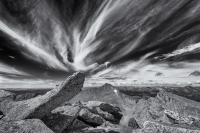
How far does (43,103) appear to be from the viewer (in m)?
5.50

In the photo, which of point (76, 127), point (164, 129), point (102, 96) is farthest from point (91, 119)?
point (102, 96)

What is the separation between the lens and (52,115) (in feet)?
20.6

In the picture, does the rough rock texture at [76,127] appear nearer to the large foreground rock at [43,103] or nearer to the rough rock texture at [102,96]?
the large foreground rock at [43,103]

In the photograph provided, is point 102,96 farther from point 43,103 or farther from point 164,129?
point 164,129

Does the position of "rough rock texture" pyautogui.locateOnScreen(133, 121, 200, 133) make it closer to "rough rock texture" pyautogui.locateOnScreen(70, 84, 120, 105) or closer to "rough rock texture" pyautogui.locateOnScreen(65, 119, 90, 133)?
"rough rock texture" pyautogui.locateOnScreen(65, 119, 90, 133)

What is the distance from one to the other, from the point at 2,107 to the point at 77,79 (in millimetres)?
4677

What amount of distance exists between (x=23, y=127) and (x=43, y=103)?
178 centimetres

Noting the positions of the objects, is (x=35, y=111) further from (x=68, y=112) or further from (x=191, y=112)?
(x=191, y=112)

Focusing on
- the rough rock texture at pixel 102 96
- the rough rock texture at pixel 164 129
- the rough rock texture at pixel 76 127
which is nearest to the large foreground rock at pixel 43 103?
the rough rock texture at pixel 76 127

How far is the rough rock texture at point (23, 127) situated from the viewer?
3539 millimetres

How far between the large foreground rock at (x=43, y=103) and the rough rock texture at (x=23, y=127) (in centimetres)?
111

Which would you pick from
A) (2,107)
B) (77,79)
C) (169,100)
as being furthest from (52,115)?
(169,100)

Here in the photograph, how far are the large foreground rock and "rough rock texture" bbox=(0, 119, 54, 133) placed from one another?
3.63 ft

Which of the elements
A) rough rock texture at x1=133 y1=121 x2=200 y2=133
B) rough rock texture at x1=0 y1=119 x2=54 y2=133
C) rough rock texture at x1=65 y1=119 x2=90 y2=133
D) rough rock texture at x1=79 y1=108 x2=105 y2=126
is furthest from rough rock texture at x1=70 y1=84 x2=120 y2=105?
rough rock texture at x1=0 y1=119 x2=54 y2=133
